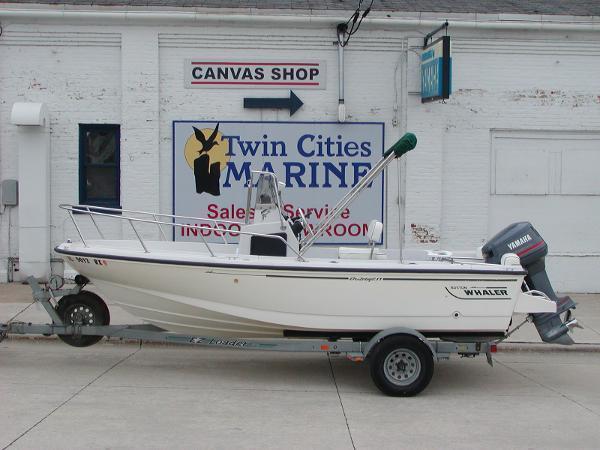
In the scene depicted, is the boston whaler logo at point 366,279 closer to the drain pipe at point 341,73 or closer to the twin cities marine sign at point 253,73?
the drain pipe at point 341,73

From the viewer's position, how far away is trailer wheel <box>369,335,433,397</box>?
7594 millimetres

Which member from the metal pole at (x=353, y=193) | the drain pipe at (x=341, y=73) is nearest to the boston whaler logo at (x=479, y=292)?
the metal pole at (x=353, y=193)

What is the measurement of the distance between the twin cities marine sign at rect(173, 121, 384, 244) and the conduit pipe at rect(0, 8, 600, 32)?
165cm

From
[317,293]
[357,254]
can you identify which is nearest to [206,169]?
[357,254]

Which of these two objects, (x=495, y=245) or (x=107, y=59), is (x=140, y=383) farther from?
(x=107, y=59)

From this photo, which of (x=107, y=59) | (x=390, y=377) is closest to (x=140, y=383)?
(x=390, y=377)

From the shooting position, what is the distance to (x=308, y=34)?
13547 mm

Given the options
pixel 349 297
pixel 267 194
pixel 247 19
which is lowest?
pixel 349 297

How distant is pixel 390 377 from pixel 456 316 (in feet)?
2.78

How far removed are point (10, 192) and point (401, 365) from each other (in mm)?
8289

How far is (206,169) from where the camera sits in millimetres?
13617

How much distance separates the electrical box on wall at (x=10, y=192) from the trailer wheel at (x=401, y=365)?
317 inches

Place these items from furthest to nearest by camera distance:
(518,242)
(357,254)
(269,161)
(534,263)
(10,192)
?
(269,161) < (10,192) < (357,254) < (534,263) < (518,242)

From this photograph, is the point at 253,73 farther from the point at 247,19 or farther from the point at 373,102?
the point at 373,102
